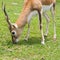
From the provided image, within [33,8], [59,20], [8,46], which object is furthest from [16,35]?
[59,20]

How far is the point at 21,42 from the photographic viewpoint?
371 inches

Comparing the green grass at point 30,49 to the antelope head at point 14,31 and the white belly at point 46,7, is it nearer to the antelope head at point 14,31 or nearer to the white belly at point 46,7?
the antelope head at point 14,31

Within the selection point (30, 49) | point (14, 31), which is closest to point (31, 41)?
point (30, 49)

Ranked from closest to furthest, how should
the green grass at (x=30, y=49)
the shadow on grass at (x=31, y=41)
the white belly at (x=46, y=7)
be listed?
the green grass at (x=30, y=49) → the shadow on grass at (x=31, y=41) → the white belly at (x=46, y=7)

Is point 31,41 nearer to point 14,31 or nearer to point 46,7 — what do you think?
point 14,31

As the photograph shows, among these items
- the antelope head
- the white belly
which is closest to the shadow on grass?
the antelope head

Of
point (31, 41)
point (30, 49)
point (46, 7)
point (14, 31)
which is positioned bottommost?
point (31, 41)

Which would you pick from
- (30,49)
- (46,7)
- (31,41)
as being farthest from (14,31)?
(46,7)

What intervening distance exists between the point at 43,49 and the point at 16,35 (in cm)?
93

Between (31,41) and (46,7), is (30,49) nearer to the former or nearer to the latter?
(31,41)

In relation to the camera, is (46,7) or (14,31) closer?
(14,31)

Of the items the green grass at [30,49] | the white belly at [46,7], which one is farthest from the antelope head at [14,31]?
the white belly at [46,7]

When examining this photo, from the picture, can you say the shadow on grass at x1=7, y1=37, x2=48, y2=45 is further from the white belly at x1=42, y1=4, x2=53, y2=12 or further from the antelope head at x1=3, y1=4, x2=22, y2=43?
the white belly at x1=42, y1=4, x2=53, y2=12

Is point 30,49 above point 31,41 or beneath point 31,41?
above
